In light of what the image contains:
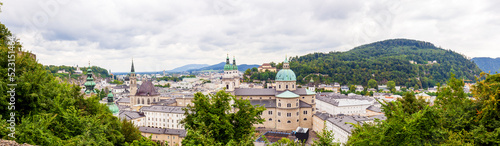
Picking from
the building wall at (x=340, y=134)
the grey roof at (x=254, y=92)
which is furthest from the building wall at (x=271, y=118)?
the building wall at (x=340, y=134)

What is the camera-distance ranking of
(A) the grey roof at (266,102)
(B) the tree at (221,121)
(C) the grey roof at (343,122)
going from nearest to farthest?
(B) the tree at (221,121) → (C) the grey roof at (343,122) → (A) the grey roof at (266,102)

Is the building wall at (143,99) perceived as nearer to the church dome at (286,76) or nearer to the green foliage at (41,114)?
the church dome at (286,76)

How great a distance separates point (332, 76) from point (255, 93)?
9976 centimetres

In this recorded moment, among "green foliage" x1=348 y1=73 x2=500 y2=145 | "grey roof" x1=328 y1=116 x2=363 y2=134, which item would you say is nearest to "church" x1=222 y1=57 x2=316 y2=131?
"grey roof" x1=328 y1=116 x2=363 y2=134

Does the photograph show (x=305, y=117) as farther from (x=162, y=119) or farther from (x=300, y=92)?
(x=162, y=119)

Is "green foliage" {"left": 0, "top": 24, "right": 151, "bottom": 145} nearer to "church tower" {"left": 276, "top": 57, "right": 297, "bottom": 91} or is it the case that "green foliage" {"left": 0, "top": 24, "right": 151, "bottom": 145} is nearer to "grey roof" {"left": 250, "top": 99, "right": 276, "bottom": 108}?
"grey roof" {"left": 250, "top": 99, "right": 276, "bottom": 108}

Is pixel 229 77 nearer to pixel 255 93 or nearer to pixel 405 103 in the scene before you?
pixel 255 93

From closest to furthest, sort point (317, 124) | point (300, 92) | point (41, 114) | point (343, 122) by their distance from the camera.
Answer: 1. point (41, 114)
2. point (343, 122)
3. point (317, 124)
4. point (300, 92)

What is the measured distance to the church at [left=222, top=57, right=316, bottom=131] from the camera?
155 feet

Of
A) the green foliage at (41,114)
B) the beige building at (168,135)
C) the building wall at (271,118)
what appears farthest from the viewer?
the building wall at (271,118)

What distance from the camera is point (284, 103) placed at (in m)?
47.1

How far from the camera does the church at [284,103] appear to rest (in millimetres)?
47219

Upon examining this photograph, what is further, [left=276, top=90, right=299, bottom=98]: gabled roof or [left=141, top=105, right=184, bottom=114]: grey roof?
[left=141, top=105, right=184, bottom=114]: grey roof

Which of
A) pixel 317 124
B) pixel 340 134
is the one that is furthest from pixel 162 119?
pixel 340 134
